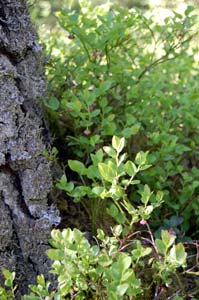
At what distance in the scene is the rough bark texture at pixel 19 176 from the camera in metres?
1.53

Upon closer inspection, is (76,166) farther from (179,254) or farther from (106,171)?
(179,254)

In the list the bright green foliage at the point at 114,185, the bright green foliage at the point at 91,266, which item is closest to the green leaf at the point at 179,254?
the bright green foliage at the point at 91,266

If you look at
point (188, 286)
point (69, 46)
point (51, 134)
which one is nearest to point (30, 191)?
point (51, 134)

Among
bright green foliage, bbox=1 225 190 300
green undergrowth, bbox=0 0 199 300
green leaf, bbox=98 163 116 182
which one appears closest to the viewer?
bright green foliage, bbox=1 225 190 300

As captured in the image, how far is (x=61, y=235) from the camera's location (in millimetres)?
1257

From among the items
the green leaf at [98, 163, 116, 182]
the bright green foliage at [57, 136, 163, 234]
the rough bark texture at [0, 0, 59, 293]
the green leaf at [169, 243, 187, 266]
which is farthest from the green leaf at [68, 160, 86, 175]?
the green leaf at [169, 243, 187, 266]

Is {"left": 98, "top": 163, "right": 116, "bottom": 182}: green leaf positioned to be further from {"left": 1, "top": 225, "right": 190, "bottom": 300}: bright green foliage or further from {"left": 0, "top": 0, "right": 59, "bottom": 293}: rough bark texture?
{"left": 0, "top": 0, "right": 59, "bottom": 293}: rough bark texture

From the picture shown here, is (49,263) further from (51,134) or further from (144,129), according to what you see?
(144,129)

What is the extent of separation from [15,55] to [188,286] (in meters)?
0.82

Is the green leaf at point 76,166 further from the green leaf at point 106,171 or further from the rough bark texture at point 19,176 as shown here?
the green leaf at point 106,171

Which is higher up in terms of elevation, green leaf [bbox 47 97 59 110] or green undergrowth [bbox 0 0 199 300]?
green leaf [bbox 47 97 59 110]

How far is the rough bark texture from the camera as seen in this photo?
5.02 feet

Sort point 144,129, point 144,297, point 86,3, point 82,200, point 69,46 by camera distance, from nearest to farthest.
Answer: point 144,297
point 82,200
point 144,129
point 86,3
point 69,46

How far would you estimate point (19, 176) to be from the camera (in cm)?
156
